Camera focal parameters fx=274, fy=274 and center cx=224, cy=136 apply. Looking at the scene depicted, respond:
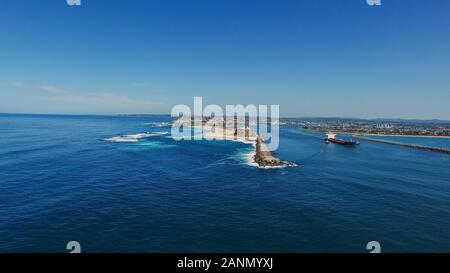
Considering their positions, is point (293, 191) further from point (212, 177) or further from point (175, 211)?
point (175, 211)

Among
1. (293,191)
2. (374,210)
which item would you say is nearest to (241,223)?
(293,191)

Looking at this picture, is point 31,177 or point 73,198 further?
point 31,177
